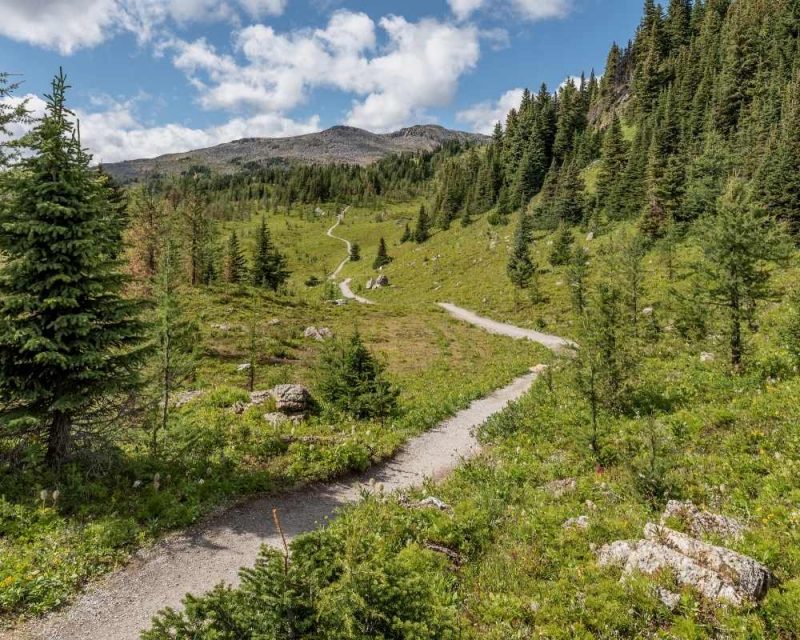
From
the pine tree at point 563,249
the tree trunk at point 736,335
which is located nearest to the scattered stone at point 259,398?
the tree trunk at point 736,335

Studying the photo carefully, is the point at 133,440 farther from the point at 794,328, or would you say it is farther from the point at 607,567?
the point at 794,328

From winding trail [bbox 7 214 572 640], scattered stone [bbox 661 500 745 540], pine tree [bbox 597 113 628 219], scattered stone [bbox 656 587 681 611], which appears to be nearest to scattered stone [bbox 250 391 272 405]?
winding trail [bbox 7 214 572 640]

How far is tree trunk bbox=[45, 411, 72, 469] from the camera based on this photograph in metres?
11.7

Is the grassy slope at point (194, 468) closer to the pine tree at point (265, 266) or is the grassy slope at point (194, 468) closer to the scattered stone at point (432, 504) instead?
the scattered stone at point (432, 504)

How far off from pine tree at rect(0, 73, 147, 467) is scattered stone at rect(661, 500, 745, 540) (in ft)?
45.5

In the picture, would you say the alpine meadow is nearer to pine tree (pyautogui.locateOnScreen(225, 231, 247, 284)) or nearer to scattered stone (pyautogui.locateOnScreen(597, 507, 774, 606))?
scattered stone (pyautogui.locateOnScreen(597, 507, 774, 606))

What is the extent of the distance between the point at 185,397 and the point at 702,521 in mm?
20808

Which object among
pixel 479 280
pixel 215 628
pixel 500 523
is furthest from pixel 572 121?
pixel 215 628

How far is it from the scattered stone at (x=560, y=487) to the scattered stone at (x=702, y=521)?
9.00 feet

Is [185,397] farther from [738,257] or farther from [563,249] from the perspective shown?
[563,249]

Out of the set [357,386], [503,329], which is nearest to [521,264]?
[503,329]

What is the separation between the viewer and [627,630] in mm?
6785

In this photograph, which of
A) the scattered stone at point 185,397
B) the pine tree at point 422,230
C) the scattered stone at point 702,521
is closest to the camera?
the scattered stone at point 702,521

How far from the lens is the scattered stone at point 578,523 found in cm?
975
